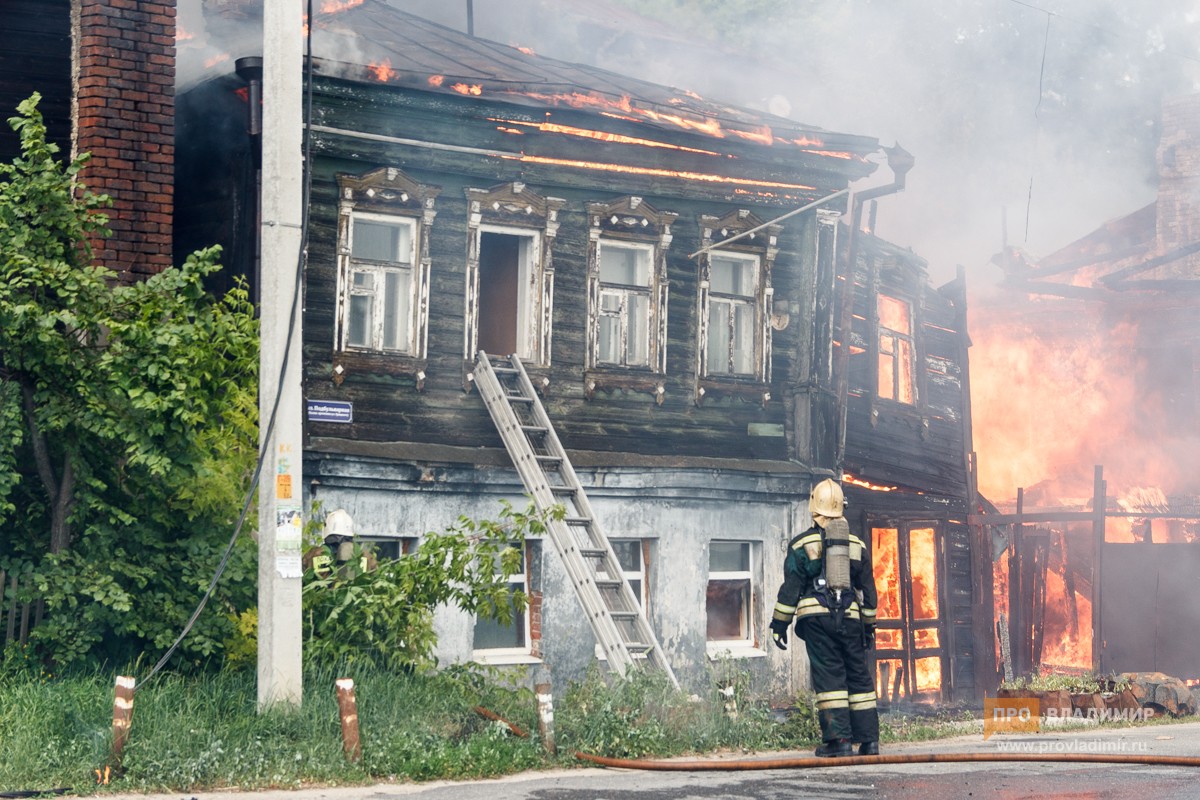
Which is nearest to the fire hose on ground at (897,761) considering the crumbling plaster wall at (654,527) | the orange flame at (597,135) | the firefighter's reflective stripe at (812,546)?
the firefighter's reflective stripe at (812,546)

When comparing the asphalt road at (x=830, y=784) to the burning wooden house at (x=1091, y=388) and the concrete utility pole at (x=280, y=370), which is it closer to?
the concrete utility pole at (x=280, y=370)

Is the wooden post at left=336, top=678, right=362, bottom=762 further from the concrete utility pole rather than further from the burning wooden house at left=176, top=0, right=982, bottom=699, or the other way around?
the burning wooden house at left=176, top=0, right=982, bottom=699

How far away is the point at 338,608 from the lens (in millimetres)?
11398

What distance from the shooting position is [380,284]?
50.8ft

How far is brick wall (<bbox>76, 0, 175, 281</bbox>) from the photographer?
13.6 meters

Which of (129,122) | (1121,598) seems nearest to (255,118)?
(129,122)

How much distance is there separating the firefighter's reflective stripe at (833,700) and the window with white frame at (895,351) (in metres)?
10.1

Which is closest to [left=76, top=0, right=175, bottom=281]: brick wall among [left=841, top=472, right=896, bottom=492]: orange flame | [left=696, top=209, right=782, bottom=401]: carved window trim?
[left=696, top=209, right=782, bottom=401]: carved window trim

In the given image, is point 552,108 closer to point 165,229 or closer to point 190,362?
point 165,229

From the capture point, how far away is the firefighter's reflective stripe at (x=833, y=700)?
10859mm

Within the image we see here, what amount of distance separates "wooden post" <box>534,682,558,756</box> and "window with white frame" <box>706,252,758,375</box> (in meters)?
7.48

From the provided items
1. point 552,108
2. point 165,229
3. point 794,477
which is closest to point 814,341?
point 794,477

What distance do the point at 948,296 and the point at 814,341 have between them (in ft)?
15.5

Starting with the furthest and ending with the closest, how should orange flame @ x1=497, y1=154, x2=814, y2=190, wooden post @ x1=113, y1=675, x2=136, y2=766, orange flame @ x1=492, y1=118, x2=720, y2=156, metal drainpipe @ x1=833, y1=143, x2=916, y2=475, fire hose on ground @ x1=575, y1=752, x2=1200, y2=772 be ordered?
metal drainpipe @ x1=833, y1=143, x2=916, y2=475 → orange flame @ x1=497, y1=154, x2=814, y2=190 → orange flame @ x1=492, y1=118, x2=720, y2=156 → fire hose on ground @ x1=575, y1=752, x2=1200, y2=772 → wooden post @ x1=113, y1=675, x2=136, y2=766
